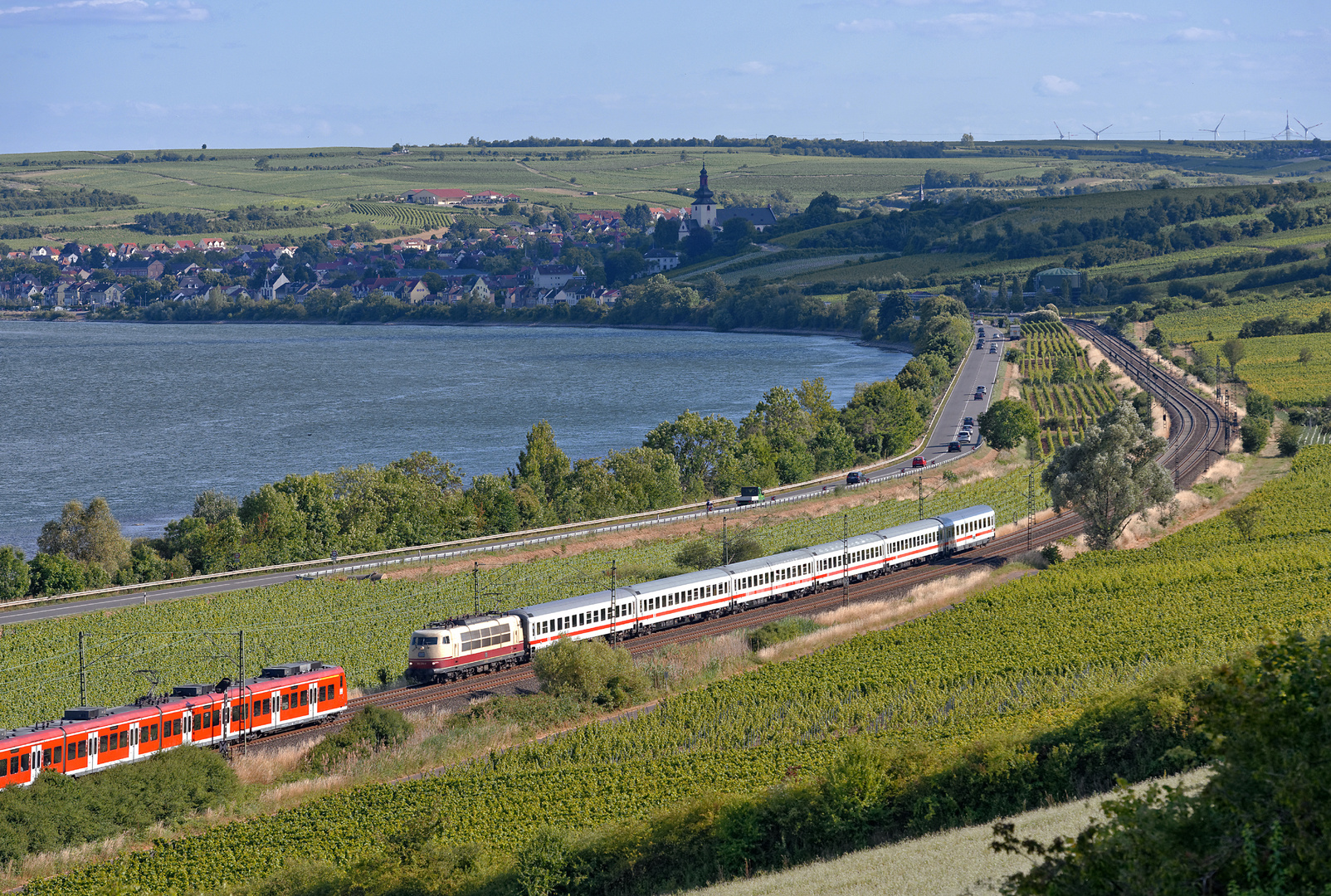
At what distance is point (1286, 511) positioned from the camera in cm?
5759

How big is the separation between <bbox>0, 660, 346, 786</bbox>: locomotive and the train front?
3321 mm

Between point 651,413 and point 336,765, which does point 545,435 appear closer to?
point 651,413

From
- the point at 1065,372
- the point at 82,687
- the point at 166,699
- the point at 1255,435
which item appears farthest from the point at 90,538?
the point at 1065,372

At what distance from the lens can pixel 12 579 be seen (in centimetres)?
5216

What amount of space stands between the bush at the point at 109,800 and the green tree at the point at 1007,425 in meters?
68.1

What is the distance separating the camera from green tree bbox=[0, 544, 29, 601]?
52.1m

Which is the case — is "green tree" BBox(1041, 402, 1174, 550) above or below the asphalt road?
above

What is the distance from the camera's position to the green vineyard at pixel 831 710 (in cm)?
2531

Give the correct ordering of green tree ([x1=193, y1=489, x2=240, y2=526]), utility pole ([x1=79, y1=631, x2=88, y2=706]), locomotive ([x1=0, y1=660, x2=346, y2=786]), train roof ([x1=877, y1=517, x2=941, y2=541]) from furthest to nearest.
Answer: green tree ([x1=193, y1=489, x2=240, y2=526]), train roof ([x1=877, y1=517, x2=941, y2=541]), utility pole ([x1=79, y1=631, x2=88, y2=706]), locomotive ([x1=0, y1=660, x2=346, y2=786])

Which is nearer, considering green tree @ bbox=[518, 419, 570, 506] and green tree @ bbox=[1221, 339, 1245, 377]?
green tree @ bbox=[518, 419, 570, 506]

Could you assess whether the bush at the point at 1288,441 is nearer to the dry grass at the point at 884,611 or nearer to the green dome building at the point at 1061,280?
the dry grass at the point at 884,611

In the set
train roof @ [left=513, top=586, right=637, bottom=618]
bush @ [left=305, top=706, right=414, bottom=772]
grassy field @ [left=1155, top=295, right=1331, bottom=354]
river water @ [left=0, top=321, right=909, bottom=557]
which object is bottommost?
river water @ [left=0, top=321, right=909, bottom=557]

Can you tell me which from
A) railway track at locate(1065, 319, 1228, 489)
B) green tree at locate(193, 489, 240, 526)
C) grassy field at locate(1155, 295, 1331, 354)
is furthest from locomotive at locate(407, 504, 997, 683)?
grassy field at locate(1155, 295, 1331, 354)

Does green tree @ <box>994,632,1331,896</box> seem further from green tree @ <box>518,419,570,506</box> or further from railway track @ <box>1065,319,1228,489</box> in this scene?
green tree @ <box>518,419,570,506</box>
